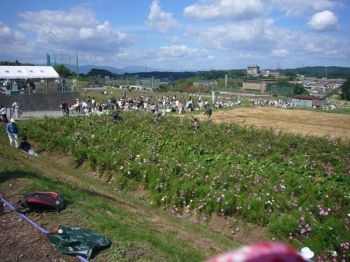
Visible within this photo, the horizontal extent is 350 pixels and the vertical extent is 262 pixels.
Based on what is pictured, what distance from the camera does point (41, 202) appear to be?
246 inches

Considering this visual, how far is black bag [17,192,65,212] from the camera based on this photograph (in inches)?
244

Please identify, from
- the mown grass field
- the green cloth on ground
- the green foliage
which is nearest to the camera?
the green cloth on ground

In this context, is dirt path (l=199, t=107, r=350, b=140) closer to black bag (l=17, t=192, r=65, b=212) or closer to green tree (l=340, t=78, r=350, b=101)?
black bag (l=17, t=192, r=65, b=212)

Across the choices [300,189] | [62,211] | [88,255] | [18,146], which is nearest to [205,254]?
[88,255]

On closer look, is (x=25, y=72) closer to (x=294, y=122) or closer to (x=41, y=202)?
(x=294, y=122)

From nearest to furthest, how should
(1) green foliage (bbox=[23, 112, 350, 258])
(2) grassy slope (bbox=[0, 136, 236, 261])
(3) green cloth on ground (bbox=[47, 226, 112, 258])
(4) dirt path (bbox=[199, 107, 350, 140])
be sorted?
(3) green cloth on ground (bbox=[47, 226, 112, 258]) → (2) grassy slope (bbox=[0, 136, 236, 261]) → (1) green foliage (bbox=[23, 112, 350, 258]) → (4) dirt path (bbox=[199, 107, 350, 140])

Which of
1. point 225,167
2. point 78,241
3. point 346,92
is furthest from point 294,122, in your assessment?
point 346,92

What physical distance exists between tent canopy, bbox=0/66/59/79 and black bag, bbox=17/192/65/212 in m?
25.4

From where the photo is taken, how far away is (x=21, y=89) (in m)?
29.4

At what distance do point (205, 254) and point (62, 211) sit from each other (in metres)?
2.78

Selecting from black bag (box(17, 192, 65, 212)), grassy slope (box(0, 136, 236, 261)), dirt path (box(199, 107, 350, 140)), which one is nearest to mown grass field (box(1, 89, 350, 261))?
grassy slope (box(0, 136, 236, 261))

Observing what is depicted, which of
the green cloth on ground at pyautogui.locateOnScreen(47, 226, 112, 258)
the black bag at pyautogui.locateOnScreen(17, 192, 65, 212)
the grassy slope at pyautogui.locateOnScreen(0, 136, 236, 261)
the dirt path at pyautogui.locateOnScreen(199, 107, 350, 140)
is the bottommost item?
the dirt path at pyautogui.locateOnScreen(199, 107, 350, 140)

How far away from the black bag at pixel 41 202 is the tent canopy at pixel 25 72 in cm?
2540

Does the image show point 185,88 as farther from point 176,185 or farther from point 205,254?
point 205,254
